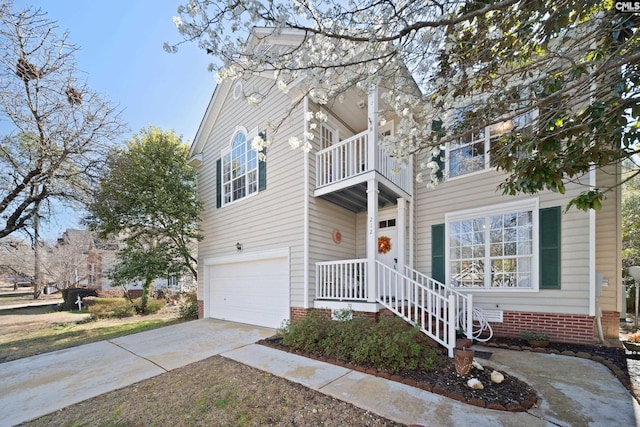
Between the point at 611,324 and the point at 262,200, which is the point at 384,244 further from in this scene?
the point at 611,324

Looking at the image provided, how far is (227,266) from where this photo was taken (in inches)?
385

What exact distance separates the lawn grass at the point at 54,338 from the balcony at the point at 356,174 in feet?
23.7

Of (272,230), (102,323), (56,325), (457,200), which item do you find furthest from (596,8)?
(56,325)

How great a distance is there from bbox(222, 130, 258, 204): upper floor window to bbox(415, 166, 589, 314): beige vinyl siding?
16.2 ft

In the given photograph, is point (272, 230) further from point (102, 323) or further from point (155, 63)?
point (102, 323)

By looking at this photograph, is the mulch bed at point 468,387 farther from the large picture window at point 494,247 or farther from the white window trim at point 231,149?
the white window trim at point 231,149

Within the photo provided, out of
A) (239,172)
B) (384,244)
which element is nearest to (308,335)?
(384,244)

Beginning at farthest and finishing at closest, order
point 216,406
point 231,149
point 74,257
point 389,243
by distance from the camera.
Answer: point 74,257, point 231,149, point 389,243, point 216,406

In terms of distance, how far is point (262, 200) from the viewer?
27.4 feet

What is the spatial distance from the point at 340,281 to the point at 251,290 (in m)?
3.32

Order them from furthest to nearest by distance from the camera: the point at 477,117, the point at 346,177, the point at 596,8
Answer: the point at 346,177 → the point at 477,117 → the point at 596,8

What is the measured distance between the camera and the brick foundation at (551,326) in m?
5.52

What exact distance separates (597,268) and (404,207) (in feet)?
13.9

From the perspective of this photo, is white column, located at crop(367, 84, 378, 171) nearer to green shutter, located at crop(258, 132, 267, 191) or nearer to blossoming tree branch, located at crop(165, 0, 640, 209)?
blossoming tree branch, located at crop(165, 0, 640, 209)
